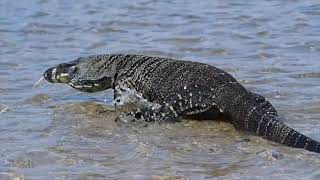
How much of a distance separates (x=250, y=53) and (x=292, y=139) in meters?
4.36

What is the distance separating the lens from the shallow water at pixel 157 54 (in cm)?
662

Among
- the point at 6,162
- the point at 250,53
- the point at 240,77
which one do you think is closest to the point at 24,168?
the point at 6,162

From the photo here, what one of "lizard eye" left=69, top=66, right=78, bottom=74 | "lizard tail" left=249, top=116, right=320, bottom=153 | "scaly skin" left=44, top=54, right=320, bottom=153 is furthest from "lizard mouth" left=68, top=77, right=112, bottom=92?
"lizard tail" left=249, top=116, right=320, bottom=153

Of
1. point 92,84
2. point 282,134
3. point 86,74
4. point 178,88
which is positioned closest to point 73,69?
point 86,74

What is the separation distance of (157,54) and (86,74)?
7.79ft

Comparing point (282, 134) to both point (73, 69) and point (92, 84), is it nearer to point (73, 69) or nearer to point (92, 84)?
point (92, 84)

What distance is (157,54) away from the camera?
11.5 meters

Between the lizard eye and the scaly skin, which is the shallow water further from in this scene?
the lizard eye

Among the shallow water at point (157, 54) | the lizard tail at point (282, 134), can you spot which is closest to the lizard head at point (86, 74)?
the shallow water at point (157, 54)

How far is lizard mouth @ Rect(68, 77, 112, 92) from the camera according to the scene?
9.20 m

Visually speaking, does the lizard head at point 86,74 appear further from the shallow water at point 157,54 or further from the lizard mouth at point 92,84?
the shallow water at point 157,54

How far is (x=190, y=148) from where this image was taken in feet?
23.5

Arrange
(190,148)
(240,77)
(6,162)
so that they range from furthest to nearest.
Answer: (240,77) < (190,148) < (6,162)

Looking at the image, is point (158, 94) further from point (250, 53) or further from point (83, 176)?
point (250, 53)
